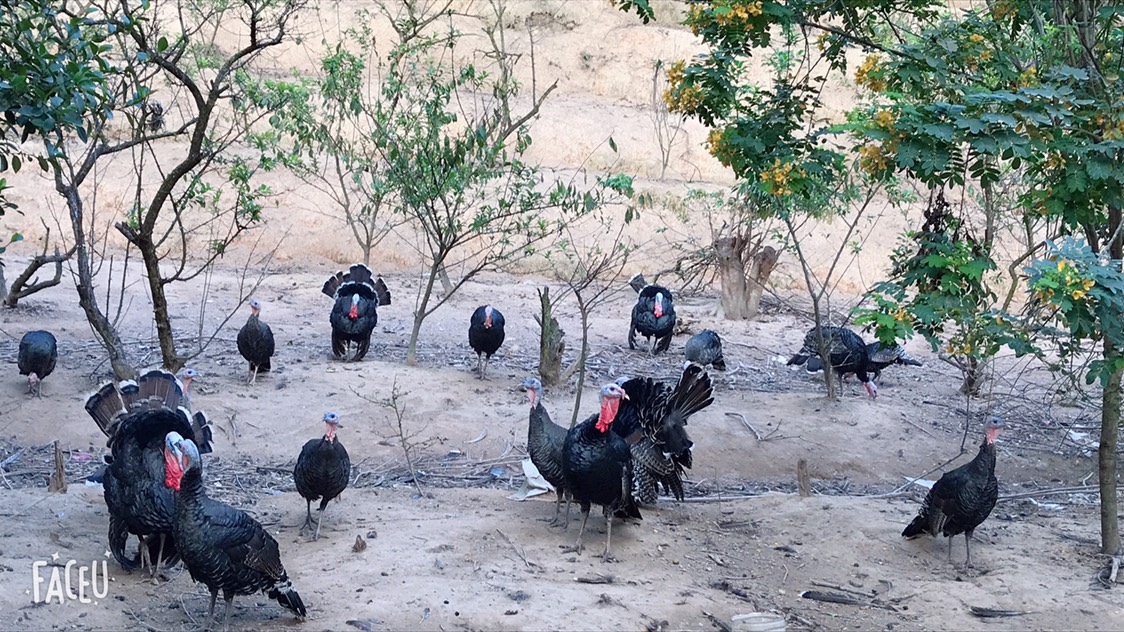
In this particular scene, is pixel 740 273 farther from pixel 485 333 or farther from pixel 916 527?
pixel 916 527

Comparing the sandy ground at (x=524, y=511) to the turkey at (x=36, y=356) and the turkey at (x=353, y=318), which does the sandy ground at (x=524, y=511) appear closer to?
the turkey at (x=36, y=356)

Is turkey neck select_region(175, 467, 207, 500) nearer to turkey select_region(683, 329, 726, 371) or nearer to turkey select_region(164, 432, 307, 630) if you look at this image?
turkey select_region(164, 432, 307, 630)

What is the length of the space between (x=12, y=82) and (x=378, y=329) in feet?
29.7

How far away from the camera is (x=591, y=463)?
7035mm

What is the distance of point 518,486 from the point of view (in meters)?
8.82

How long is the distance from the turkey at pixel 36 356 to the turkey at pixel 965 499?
793 centimetres

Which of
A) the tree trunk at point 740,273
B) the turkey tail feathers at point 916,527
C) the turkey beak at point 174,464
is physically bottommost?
the turkey tail feathers at point 916,527

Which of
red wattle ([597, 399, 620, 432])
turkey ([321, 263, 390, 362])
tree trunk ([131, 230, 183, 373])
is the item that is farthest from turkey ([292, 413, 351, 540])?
turkey ([321, 263, 390, 362])

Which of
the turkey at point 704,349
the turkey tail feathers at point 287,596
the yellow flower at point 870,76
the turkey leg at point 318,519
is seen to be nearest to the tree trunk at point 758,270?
the turkey at point 704,349

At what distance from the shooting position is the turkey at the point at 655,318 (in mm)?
12836

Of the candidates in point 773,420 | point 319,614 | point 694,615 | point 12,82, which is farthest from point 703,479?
point 12,82

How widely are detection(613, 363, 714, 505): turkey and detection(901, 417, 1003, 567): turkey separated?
182cm

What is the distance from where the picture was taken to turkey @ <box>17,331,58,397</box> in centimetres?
968

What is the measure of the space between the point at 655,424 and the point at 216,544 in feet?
11.4
